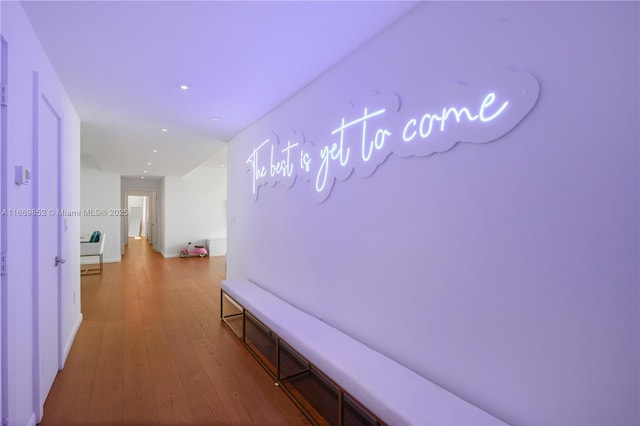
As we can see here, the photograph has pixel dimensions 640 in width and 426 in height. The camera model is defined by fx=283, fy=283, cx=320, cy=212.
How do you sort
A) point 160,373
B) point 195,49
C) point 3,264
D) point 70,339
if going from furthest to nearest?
point 70,339
point 160,373
point 195,49
point 3,264

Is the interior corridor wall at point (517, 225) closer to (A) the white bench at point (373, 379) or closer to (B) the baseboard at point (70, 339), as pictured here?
(A) the white bench at point (373, 379)

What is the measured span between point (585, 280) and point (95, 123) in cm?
481

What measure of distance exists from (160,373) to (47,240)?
1.39 m

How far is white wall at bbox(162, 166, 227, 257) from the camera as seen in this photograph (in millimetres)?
8805

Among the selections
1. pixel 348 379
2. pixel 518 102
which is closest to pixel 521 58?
pixel 518 102

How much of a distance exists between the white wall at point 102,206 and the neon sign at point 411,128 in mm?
7169

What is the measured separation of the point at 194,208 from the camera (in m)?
9.21

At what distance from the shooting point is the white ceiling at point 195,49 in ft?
5.23

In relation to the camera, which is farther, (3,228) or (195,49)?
(195,49)

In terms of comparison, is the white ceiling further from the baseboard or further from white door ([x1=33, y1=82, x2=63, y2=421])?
the baseboard

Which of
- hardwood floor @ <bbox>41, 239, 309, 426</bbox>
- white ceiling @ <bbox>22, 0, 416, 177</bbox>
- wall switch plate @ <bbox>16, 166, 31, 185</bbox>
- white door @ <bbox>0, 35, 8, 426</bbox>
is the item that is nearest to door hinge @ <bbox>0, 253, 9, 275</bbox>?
white door @ <bbox>0, 35, 8, 426</bbox>

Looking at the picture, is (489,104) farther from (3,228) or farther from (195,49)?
(3,228)

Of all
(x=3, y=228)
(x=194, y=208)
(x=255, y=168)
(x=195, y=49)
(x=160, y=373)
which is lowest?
(x=160, y=373)

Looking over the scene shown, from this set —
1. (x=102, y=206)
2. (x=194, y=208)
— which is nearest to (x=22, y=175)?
(x=102, y=206)
